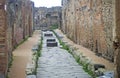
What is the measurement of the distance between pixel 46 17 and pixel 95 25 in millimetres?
23448

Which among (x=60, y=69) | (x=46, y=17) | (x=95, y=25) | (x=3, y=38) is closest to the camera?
(x=3, y=38)

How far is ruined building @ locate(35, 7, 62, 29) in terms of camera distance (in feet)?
118

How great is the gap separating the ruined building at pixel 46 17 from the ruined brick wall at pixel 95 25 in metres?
17.1

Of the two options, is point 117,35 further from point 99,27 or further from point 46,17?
point 46,17

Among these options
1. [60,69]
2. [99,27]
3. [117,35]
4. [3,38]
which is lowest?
[60,69]

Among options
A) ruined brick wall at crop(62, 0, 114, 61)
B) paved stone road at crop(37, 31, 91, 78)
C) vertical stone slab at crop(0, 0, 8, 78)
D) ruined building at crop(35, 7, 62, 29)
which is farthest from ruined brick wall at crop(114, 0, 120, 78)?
ruined building at crop(35, 7, 62, 29)

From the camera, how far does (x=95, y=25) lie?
13.4 meters

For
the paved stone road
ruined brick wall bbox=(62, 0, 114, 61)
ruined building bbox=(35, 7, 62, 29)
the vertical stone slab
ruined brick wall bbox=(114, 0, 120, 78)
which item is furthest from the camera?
ruined building bbox=(35, 7, 62, 29)

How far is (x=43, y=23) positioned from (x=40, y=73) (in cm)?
2682

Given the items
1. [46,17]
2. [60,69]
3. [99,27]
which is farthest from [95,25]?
[46,17]

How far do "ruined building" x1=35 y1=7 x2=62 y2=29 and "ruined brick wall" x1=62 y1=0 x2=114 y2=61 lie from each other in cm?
1707

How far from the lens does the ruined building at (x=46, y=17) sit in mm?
35969

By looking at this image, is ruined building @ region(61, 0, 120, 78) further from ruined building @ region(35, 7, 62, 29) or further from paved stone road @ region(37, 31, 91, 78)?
ruined building @ region(35, 7, 62, 29)

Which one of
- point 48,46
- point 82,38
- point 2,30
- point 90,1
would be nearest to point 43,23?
point 48,46
